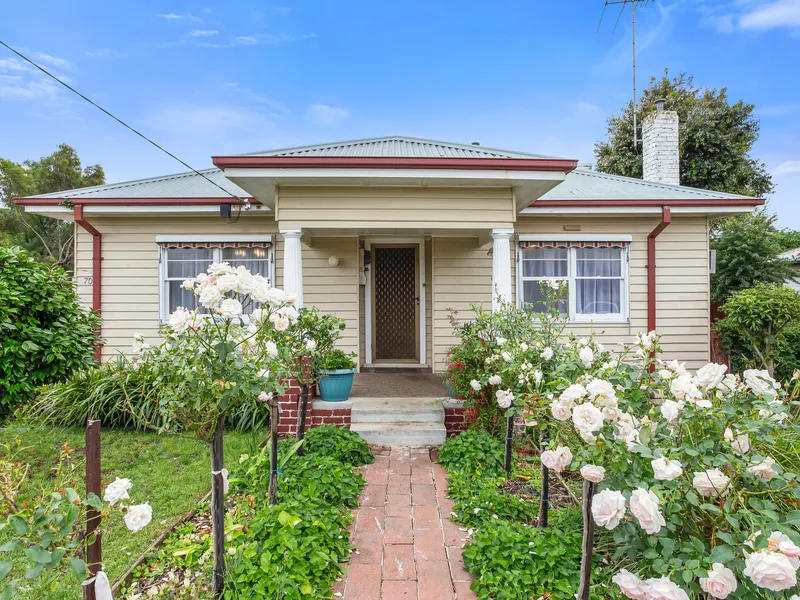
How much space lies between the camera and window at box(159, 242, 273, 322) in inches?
264

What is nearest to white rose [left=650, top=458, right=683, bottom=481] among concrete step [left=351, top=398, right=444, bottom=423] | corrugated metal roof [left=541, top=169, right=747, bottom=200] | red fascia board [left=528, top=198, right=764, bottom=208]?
concrete step [left=351, top=398, right=444, bottom=423]

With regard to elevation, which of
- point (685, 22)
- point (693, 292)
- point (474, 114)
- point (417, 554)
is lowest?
point (417, 554)

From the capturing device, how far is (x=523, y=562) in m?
2.19

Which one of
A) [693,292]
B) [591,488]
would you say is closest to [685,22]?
[693,292]

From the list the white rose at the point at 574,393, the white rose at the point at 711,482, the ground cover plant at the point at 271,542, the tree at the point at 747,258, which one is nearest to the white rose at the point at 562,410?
the white rose at the point at 574,393

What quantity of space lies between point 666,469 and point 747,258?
9.30 m

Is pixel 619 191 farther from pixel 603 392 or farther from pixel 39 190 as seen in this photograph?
pixel 39 190

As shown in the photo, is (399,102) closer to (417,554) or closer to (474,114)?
(474,114)

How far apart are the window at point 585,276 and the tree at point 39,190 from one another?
21.3 meters

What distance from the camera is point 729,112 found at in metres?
14.9

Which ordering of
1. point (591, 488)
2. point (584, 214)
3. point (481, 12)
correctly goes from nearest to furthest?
1. point (591, 488)
2. point (584, 214)
3. point (481, 12)

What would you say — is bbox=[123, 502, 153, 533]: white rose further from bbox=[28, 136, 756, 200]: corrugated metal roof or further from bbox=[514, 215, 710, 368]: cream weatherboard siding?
bbox=[514, 215, 710, 368]: cream weatherboard siding

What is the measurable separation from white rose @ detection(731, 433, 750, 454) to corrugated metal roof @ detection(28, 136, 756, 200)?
4.05m

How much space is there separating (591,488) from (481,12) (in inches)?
465
